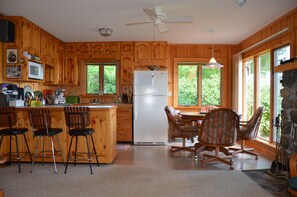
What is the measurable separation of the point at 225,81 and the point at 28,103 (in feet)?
16.0

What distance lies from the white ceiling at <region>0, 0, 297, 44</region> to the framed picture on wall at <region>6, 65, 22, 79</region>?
0.95 metres

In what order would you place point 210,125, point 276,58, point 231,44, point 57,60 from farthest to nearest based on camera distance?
point 231,44 → point 57,60 → point 276,58 → point 210,125

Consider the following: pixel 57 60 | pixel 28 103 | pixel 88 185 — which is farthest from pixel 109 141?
pixel 57 60

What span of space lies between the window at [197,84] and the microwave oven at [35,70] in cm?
350

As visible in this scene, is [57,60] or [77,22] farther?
[57,60]

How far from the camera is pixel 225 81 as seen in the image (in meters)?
6.34

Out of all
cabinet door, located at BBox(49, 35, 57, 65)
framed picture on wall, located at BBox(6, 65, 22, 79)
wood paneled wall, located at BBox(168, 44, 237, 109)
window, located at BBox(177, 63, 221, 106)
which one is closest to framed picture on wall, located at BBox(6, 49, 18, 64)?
framed picture on wall, located at BBox(6, 65, 22, 79)

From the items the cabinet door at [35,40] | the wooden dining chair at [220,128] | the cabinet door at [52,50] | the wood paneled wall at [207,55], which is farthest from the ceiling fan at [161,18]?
the cabinet door at [52,50]

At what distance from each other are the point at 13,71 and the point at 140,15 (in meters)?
2.54

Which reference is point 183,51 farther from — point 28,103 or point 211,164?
point 28,103

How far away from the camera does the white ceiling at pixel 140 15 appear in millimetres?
3564

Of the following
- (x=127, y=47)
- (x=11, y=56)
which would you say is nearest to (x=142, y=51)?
(x=127, y=47)

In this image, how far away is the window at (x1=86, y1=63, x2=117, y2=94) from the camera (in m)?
6.30

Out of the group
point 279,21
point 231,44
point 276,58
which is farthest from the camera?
point 231,44
